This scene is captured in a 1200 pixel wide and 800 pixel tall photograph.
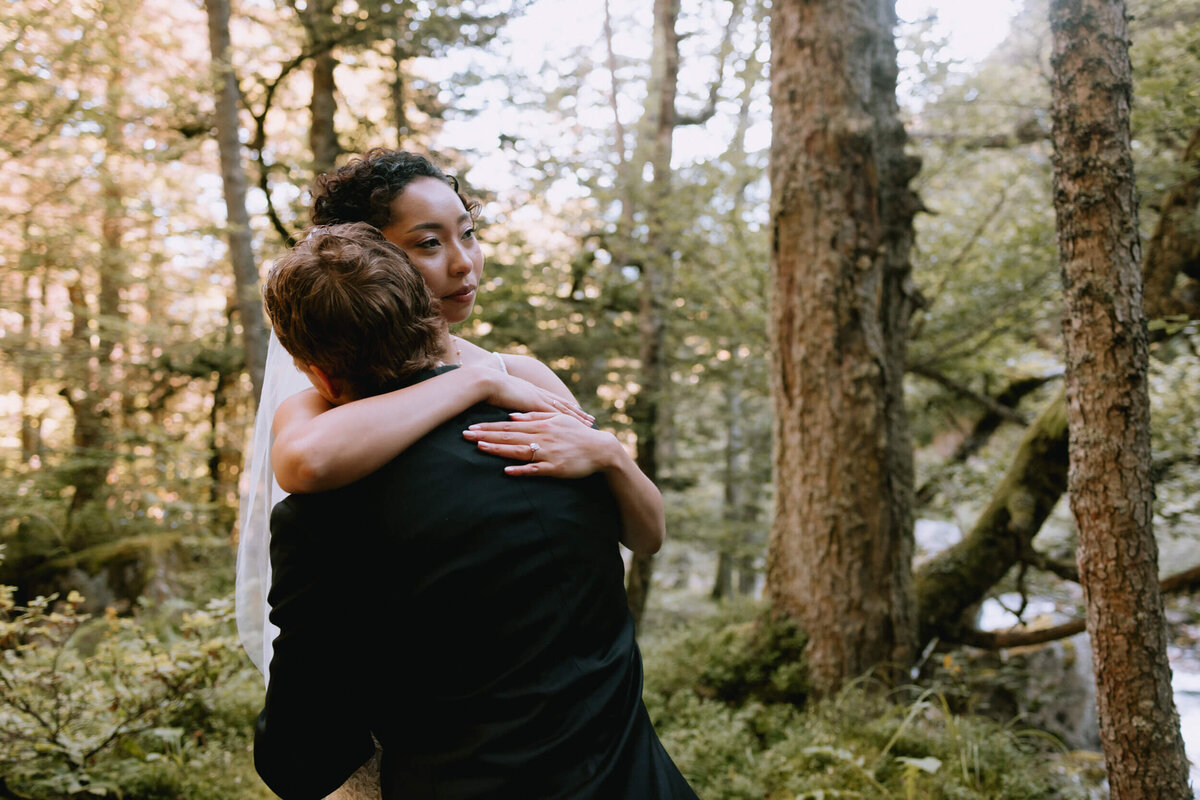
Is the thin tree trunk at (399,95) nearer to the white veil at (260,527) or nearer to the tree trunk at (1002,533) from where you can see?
the white veil at (260,527)

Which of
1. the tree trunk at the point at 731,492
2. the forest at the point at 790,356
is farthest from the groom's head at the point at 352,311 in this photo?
the tree trunk at the point at 731,492

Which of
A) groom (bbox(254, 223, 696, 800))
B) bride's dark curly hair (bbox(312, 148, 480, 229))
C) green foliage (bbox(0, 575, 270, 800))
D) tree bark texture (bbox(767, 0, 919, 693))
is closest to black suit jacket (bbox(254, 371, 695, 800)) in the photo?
groom (bbox(254, 223, 696, 800))

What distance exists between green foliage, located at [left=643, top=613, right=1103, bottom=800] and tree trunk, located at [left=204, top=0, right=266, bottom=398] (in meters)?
4.99

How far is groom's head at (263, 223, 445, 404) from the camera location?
1.31m

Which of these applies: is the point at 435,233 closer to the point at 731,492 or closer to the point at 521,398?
the point at 521,398

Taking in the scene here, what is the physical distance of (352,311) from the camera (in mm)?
1296

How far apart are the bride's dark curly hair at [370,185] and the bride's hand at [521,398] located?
77 centimetres

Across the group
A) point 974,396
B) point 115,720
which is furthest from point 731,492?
point 115,720

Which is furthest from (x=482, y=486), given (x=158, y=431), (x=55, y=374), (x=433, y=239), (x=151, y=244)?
(x=151, y=244)

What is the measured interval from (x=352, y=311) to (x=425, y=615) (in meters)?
0.57

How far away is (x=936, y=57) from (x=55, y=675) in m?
7.95

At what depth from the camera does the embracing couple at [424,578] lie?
124 centimetres

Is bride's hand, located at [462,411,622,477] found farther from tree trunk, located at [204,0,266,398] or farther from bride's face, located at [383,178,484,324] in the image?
tree trunk, located at [204,0,266,398]

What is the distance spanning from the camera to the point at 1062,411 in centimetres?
566
